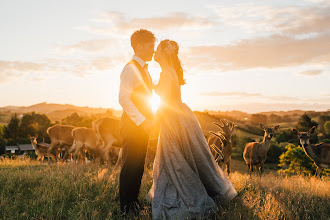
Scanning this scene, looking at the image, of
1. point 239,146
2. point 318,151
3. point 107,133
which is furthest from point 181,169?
point 239,146

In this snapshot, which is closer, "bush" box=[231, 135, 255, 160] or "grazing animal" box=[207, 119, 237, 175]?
"grazing animal" box=[207, 119, 237, 175]

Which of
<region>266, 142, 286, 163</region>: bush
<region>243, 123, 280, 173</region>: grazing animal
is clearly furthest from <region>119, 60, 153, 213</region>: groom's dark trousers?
<region>266, 142, 286, 163</region>: bush

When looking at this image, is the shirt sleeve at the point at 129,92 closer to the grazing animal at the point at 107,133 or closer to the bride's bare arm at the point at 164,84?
the bride's bare arm at the point at 164,84

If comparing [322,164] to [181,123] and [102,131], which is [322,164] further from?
[181,123]

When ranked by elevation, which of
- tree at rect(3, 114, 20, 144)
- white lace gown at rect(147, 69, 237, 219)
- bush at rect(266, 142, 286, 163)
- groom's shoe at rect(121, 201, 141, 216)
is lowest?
bush at rect(266, 142, 286, 163)

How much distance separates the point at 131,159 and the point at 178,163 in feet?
2.73

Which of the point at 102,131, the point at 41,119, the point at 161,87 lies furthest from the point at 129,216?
the point at 41,119

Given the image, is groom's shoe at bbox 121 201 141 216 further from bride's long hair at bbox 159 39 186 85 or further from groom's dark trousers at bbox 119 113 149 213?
bride's long hair at bbox 159 39 186 85

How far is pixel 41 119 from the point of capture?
6081 centimetres

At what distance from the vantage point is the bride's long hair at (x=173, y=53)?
5.38 meters

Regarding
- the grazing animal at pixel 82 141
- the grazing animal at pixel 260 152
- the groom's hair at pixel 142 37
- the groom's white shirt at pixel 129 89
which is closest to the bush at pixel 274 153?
the grazing animal at pixel 260 152

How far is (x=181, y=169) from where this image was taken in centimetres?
489

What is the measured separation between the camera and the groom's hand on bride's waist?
16.0ft

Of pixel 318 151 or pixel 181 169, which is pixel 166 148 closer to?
pixel 181 169
